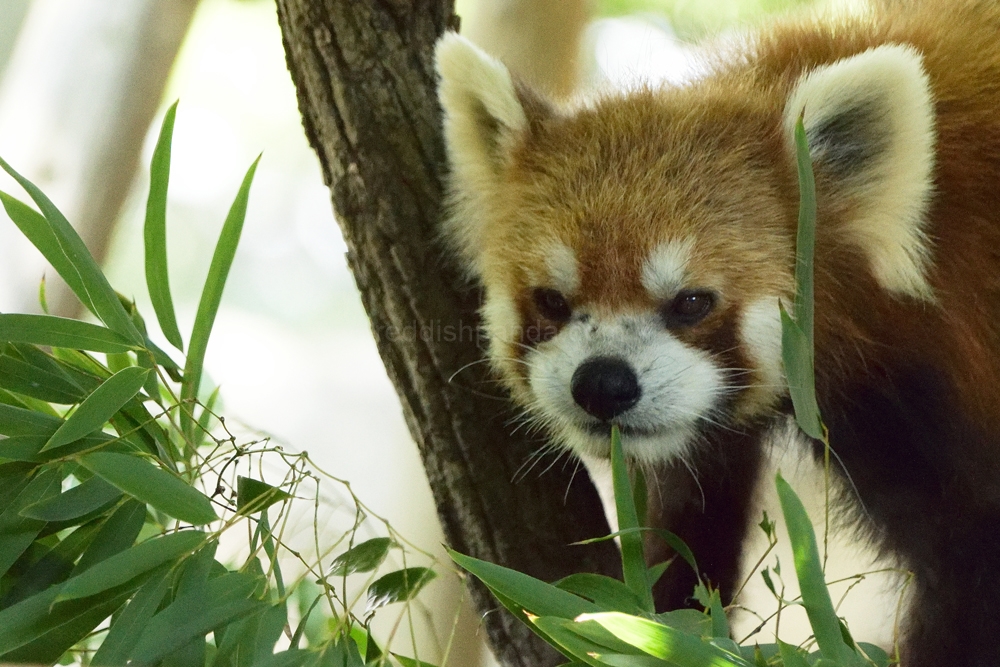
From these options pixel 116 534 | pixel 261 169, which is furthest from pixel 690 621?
pixel 261 169

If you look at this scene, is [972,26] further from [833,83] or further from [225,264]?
[225,264]

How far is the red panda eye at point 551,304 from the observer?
2.02 meters

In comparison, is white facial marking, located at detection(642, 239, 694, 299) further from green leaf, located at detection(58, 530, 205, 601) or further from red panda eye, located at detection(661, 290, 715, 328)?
green leaf, located at detection(58, 530, 205, 601)

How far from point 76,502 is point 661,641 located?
101 centimetres

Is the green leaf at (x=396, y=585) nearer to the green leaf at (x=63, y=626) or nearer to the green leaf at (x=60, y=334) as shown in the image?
the green leaf at (x=63, y=626)

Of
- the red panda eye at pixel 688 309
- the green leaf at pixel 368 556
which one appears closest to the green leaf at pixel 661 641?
the green leaf at pixel 368 556

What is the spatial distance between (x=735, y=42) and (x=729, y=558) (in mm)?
1597

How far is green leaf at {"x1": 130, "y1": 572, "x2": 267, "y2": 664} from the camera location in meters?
1.40

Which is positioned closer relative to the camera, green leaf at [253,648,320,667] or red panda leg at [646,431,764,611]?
green leaf at [253,648,320,667]

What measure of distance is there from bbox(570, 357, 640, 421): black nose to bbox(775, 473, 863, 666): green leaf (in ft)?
1.72

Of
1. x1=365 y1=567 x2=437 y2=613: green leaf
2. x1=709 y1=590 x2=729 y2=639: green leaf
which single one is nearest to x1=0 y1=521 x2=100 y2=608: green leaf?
x1=365 y1=567 x2=437 y2=613: green leaf

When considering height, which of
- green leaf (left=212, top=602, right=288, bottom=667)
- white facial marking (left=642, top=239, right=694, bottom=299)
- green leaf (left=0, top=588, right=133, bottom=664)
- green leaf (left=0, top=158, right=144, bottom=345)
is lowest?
green leaf (left=212, top=602, right=288, bottom=667)

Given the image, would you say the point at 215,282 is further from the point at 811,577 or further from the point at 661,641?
the point at 811,577

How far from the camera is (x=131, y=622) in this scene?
4.73 feet
